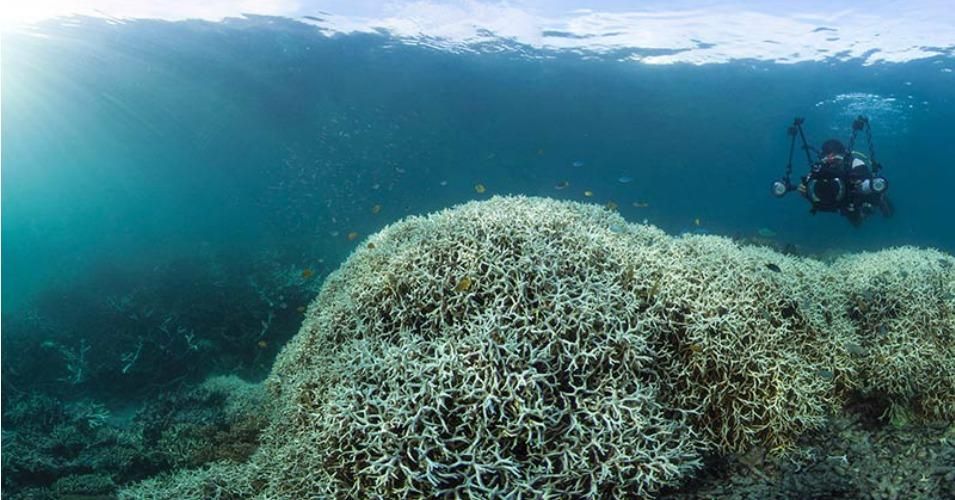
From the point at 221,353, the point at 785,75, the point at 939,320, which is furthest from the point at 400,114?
the point at 939,320

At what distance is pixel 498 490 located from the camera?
3.37 meters

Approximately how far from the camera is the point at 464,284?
4.24 m

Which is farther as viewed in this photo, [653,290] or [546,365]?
A: [653,290]

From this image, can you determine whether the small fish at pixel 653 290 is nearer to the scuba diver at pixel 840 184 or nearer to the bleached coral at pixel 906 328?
the bleached coral at pixel 906 328

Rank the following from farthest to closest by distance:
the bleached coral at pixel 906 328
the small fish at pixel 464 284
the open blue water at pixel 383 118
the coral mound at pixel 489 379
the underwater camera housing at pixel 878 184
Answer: the open blue water at pixel 383 118, the underwater camera housing at pixel 878 184, the bleached coral at pixel 906 328, the small fish at pixel 464 284, the coral mound at pixel 489 379

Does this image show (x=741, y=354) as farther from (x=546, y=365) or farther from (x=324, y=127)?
(x=324, y=127)

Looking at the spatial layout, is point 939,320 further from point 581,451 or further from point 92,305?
point 92,305

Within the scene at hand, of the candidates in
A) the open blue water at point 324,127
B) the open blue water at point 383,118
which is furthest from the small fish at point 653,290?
the open blue water at point 324,127

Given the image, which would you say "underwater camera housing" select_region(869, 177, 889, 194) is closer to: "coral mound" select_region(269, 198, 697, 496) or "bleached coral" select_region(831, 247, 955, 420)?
"bleached coral" select_region(831, 247, 955, 420)

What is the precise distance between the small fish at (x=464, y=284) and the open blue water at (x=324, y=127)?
322 inches

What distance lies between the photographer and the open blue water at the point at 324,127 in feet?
43.4

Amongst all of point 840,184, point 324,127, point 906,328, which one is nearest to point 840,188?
point 840,184

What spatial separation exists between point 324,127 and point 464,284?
43969mm

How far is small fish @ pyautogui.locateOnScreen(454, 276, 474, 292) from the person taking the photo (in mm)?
4238
